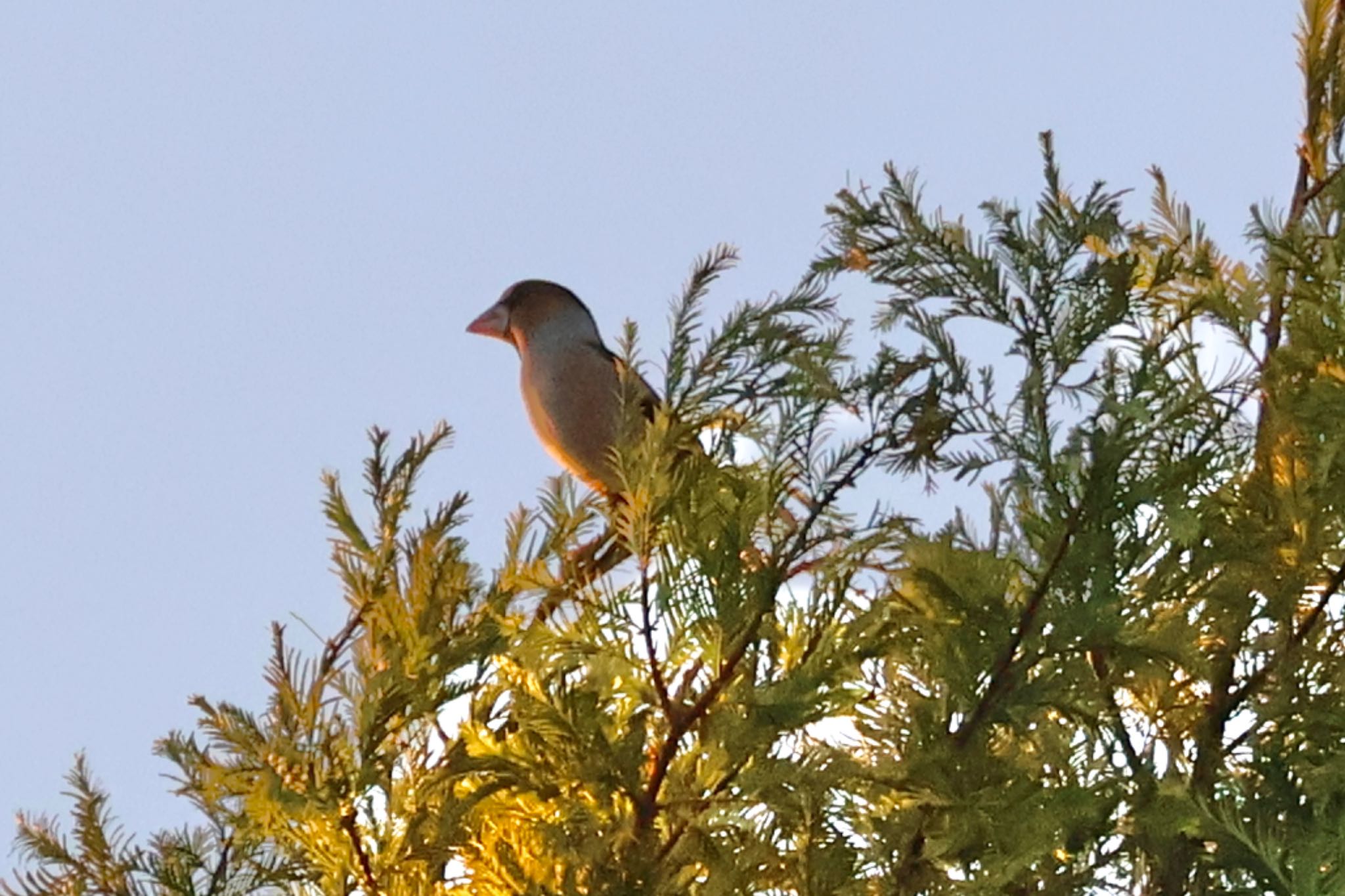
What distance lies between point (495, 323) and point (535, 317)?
69 millimetres

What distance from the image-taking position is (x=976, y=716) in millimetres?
1031

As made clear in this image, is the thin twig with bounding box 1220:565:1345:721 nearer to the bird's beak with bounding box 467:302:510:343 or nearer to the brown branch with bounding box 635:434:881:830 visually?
the brown branch with bounding box 635:434:881:830

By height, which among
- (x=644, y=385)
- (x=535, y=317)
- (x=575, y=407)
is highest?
(x=535, y=317)

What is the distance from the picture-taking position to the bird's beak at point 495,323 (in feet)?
6.11

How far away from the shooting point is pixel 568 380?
5.51 feet

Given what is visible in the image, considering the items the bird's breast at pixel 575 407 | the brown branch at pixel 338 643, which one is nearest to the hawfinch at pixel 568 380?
the bird's breast at pixel 575 407

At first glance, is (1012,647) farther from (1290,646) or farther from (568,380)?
(568,380)

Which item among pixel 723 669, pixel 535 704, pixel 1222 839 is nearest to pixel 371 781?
pixel 535 704

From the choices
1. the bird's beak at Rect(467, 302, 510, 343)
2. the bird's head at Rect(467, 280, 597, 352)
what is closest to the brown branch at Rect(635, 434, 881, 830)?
the bird's head at Rect(467, 280, 597, 352)

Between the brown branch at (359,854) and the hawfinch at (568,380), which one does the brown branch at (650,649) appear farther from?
the hawfinch at (568,380)

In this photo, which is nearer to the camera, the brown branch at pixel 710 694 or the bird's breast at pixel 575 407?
the brown branch at pixel 710 694

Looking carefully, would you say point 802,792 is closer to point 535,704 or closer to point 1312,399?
point 535,704

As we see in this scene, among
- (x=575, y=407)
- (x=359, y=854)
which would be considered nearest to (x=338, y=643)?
(x=359, y=854)

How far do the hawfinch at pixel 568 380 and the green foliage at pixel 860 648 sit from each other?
471mm
